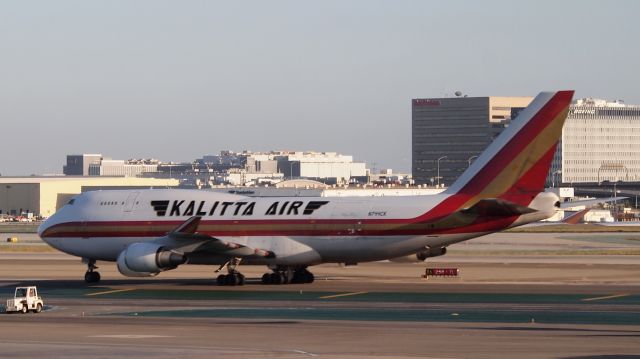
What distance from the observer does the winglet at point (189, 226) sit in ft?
171

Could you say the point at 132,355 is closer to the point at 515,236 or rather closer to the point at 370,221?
the point at 370,221

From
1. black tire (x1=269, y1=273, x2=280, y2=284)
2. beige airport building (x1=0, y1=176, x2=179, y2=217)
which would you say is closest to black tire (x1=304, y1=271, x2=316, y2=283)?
Result: black tire (x1=269, y1=273, x2=280, y2=284)

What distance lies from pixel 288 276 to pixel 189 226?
545 cm

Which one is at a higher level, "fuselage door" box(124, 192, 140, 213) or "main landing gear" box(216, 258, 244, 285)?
"fuselage door" box(124, 192, 140, 213)

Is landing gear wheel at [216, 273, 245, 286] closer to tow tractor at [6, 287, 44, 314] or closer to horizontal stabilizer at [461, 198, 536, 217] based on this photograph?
horizontal stabilizer at [461, 198, 536, 217]

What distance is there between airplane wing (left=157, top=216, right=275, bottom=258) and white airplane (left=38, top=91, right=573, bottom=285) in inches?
2.0

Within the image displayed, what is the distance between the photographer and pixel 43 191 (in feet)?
624

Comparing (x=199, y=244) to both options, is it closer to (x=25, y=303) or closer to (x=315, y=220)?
(x=315, y=220)

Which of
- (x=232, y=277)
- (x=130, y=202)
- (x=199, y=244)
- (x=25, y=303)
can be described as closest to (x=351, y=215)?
(x=232, y=277)

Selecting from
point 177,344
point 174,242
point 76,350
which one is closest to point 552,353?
point 177,344

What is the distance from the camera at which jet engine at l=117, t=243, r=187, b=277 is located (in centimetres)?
5200

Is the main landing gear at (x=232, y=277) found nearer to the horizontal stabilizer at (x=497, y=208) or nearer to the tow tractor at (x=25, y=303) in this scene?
the horizontal stabilizer at (x=497, y=208)

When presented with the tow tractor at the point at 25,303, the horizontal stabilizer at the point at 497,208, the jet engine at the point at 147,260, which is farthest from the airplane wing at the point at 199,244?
the tow tractor at the point at 25,303

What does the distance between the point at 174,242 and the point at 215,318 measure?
14316mm
